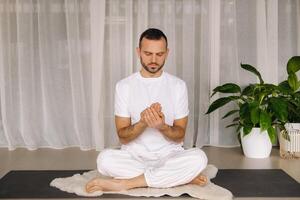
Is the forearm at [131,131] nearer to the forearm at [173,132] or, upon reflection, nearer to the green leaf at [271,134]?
the forearm at [173,132]

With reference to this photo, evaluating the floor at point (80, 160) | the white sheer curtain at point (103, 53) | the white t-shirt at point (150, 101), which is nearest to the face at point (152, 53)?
the white t-shirt at point (150, 101)

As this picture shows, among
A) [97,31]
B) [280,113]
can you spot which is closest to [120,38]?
[97,31]

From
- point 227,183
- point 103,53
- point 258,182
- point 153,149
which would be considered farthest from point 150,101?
point 103,53

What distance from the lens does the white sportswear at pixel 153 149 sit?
254 cm

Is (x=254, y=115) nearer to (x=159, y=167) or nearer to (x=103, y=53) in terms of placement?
(x=159, y=167)

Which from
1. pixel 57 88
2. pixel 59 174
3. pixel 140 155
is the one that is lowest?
pixel 59 174

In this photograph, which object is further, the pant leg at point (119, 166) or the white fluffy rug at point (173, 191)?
the pant leg at point (119, 166)

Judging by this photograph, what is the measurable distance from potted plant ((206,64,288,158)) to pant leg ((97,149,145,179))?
4.15ft

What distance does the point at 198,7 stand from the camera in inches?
158

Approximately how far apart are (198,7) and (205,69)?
0.59m

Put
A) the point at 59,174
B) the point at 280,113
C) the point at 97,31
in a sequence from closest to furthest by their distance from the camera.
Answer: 1. the point at 59,174
2. the point at 280,113
3. the point at 97,31

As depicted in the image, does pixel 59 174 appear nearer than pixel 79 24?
Yes

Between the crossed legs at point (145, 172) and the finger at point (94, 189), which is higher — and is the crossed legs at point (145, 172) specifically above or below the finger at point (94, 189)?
above

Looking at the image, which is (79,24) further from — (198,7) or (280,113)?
(280,113)
